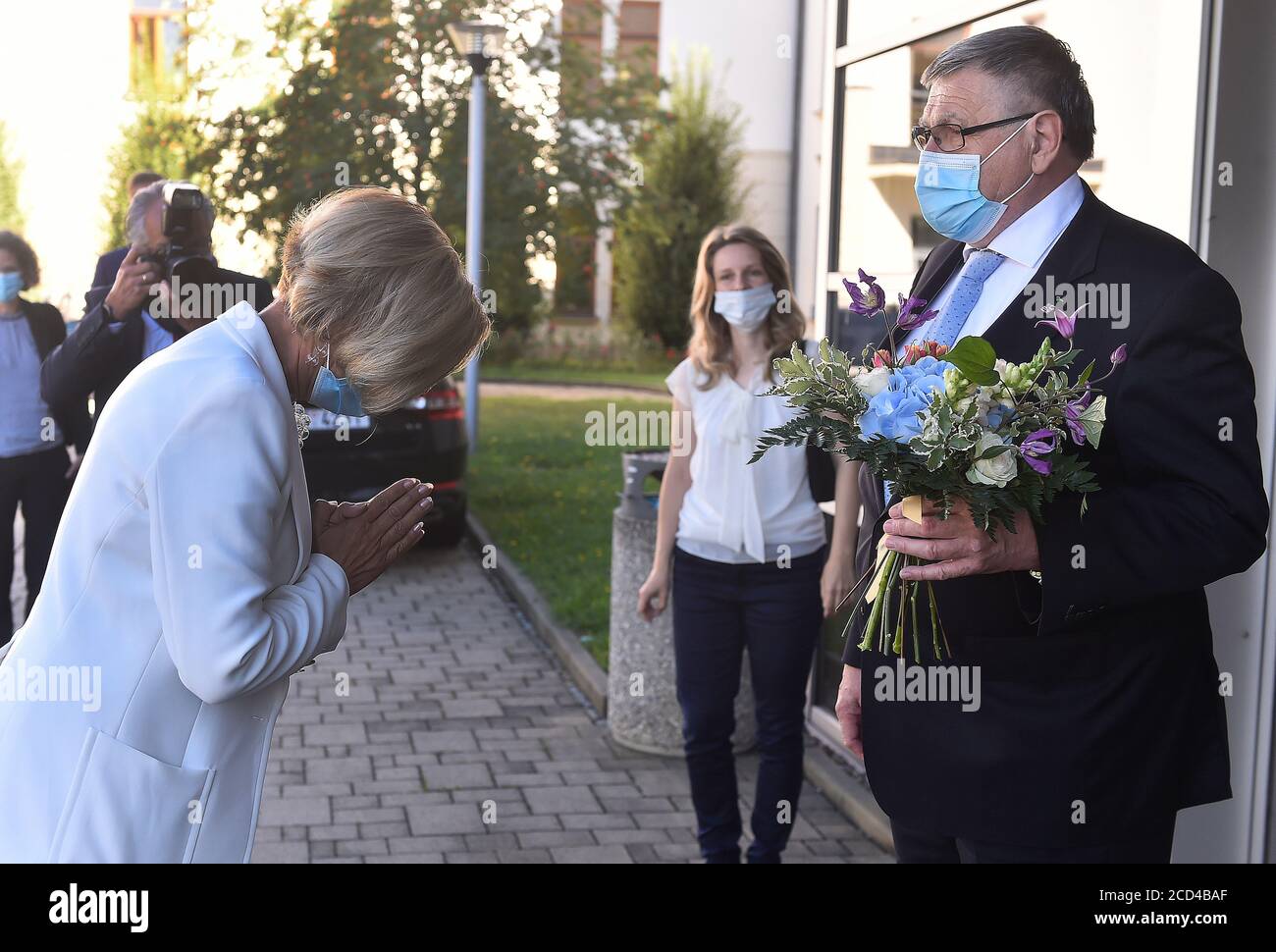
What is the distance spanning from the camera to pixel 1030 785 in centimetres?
267

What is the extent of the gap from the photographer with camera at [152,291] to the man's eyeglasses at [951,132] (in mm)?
2711

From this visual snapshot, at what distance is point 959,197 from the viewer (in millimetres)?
2896

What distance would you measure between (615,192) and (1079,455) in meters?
13.8

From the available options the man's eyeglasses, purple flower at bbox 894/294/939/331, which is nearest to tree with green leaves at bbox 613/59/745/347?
the man's eyeglasses

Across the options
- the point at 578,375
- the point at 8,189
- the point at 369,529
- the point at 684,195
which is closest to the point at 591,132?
the point at 369,529

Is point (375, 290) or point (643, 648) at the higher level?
point (375, 290)

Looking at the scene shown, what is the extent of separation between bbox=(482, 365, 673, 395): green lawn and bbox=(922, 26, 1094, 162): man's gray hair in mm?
24764

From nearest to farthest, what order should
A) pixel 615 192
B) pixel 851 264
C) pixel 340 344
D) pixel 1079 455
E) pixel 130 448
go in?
pixel 130 448
pixel 340 344
pixel 1079 455
pixel 851 264
pixel 615 192

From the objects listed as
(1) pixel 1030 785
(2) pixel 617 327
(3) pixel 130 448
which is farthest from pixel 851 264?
(2) pixel 617 327

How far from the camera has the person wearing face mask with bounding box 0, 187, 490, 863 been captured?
2186mm

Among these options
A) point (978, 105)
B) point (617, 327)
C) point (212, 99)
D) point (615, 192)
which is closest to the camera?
point (978, 105)

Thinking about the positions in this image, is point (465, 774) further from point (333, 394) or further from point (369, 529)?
point (333, 394)

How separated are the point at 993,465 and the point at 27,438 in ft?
18.5

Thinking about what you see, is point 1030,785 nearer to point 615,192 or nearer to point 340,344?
point 340,344
